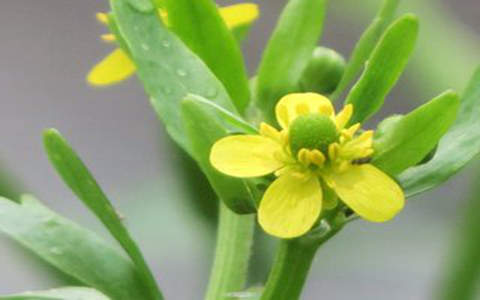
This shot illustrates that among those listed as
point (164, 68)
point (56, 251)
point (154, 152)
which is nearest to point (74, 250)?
point (56, 251)

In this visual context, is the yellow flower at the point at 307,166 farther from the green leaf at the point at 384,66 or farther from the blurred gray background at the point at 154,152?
the blurred gray background at the point at 154,152

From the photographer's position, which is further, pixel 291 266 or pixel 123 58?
pixel 123 58

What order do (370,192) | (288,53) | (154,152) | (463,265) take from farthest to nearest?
1. (154,152)
2. (463,265)
3. (288,53)
4. (370,192)

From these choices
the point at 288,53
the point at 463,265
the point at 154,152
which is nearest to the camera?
the point at 288,53

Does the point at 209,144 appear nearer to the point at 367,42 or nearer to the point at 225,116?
the point at 225,116

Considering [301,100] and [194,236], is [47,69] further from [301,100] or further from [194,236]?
[301,100]

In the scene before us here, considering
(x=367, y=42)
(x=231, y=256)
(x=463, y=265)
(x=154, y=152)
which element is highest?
(x=367, y=42)
